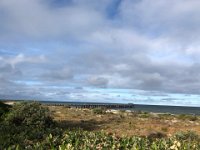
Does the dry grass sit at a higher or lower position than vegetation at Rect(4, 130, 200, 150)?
higher

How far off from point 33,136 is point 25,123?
10905mm

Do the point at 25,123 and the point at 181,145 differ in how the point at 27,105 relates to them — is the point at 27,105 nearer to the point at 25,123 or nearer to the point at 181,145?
the point at 25,123

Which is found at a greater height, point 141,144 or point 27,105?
point 27,105

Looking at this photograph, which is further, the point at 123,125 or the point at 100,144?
the point at 123,125

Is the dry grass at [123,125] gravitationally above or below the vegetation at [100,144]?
above

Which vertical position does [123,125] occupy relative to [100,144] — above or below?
above

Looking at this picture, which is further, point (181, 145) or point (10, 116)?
point (10, 116)

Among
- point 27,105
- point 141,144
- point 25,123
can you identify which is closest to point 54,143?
point 141,144

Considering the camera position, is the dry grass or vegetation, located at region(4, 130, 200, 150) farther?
the dry grass

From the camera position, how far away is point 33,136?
16.0 metres

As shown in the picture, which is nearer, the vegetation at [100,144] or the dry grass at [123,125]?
the vegetation at [100,144]

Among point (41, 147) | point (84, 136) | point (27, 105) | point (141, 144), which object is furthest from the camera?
point (27, 105)

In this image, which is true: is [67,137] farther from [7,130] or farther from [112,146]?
[7,130]

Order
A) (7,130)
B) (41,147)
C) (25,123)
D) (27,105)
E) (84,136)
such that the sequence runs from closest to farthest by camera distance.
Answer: (41,147)
(84,136)
(7,130)
(25,123)
(27,105)
